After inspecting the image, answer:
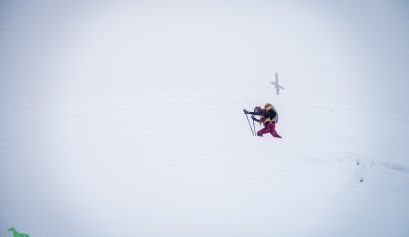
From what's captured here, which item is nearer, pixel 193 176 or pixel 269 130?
pixel 193 176

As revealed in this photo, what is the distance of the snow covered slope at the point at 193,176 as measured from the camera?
6.18 metres

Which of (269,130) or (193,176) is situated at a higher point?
(269,130)

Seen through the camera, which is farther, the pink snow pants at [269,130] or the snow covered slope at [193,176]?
the pink snow pants at [269,130]

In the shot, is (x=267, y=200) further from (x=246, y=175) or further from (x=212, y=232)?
(x=212, y=232)

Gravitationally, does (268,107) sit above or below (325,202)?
above

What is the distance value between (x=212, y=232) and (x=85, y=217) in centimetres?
305

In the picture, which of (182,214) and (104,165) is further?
(104,165)

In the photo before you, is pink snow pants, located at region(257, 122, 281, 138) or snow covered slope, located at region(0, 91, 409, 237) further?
pink snow pants, located at region(257, 122, 281, 138)

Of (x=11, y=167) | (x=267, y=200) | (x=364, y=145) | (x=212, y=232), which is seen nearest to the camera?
(x=212, y=232)

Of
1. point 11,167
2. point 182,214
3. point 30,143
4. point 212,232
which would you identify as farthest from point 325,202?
point 30,143

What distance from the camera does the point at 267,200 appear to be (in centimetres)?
704

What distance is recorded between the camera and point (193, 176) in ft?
26.2

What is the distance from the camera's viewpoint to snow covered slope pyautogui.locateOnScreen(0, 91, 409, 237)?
6176 millimetres

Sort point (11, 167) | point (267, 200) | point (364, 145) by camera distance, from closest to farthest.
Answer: point (267, 200)
point (11, 167)
point (364, 145)
